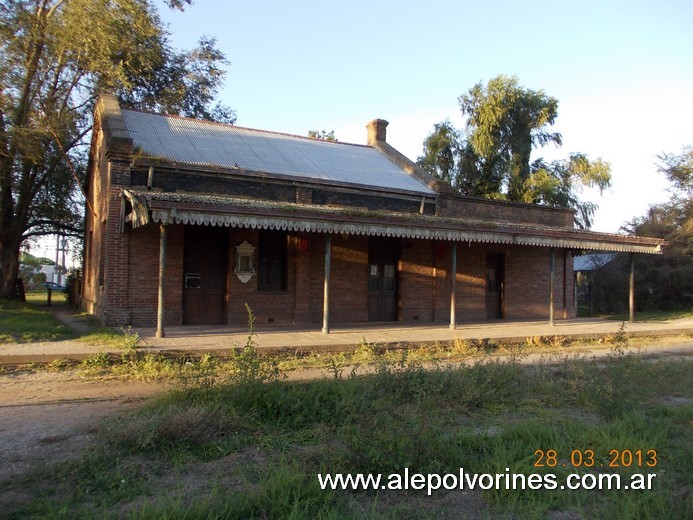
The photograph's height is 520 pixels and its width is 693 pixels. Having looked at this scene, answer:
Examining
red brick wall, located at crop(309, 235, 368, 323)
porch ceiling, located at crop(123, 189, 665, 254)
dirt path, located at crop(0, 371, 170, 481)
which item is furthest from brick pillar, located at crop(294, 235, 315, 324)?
dirt path, located at crop(0, 371, 170, 481)

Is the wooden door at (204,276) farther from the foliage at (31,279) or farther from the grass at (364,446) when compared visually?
the foliage at (31,279)

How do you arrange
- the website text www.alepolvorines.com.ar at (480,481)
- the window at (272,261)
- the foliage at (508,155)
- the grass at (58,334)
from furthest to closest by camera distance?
the foliage at (508,155) < the window at (272,261) < the grass at (58,334) < the website text www.alepolvorines.com.ar at (480,481)

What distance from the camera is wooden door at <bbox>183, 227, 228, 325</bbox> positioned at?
12945 millimetres

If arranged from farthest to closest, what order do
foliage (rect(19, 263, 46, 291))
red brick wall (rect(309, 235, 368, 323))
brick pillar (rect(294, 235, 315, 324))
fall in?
foliage (rect(19, 263, 46, 291)) → red brick wall (rect(309, 235, 368, 323)) → brick pillar (rect(294, 235, 315, 324))

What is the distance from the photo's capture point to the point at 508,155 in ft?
99.0

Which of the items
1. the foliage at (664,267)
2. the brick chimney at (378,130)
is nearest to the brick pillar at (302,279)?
the brick chimney at (378,130)

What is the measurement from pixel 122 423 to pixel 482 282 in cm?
1410

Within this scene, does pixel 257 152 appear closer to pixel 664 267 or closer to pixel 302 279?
pixel 302 279

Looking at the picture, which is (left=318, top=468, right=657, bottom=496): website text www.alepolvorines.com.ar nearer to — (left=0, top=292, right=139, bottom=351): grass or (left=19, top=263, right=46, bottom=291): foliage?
(left=0, top=292, right=139, bottom=351): grass

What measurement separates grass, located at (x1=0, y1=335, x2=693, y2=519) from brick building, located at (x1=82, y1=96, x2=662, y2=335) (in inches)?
Answer: 216

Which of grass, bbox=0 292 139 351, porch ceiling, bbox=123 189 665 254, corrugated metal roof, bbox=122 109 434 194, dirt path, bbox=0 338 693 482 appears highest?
corrugated metal roof, bbox=122 109 434 194

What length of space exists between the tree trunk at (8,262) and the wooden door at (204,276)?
9.82 metres

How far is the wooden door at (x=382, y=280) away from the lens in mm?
15430

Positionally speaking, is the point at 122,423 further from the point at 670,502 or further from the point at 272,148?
the point at 272,148
